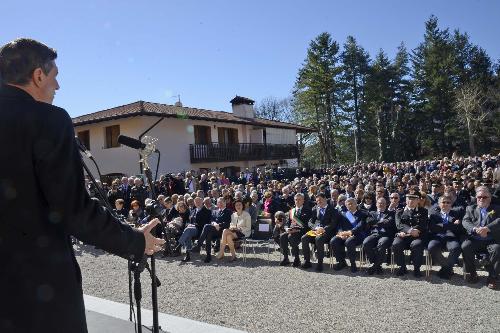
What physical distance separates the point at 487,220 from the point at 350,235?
2.30 metres

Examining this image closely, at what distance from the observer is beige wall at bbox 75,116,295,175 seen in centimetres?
2286

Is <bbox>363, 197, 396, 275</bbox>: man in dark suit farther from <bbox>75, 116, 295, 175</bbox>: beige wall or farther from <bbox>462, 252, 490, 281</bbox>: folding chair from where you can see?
<bbox>75, 116, 295, 175</bbox>: beige wall

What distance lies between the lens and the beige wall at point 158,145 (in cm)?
2286

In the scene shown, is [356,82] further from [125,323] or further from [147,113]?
[125,323]

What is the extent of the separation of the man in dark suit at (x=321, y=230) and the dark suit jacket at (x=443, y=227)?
177 cm

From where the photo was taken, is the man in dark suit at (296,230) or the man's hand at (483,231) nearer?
the man's hand at (483,231)

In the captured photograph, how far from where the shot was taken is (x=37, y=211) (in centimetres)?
142

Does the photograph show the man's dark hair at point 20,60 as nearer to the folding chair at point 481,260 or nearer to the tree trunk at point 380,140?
the folding chair at point 481,260

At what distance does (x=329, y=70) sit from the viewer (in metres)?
44.6

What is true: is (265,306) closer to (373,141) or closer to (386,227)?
(386,227)

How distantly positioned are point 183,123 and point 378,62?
32301 millimetres

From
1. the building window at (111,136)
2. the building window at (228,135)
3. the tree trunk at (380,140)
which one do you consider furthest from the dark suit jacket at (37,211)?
the tree trunk at (380,140)

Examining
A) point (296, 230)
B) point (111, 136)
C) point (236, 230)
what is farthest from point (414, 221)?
point (111, 136)

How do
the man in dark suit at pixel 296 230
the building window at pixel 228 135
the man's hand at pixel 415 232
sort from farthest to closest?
the building window at pixel 228 135 → the man in dark suit at pixel 296 230 → the man's hand at pixel 415 232
